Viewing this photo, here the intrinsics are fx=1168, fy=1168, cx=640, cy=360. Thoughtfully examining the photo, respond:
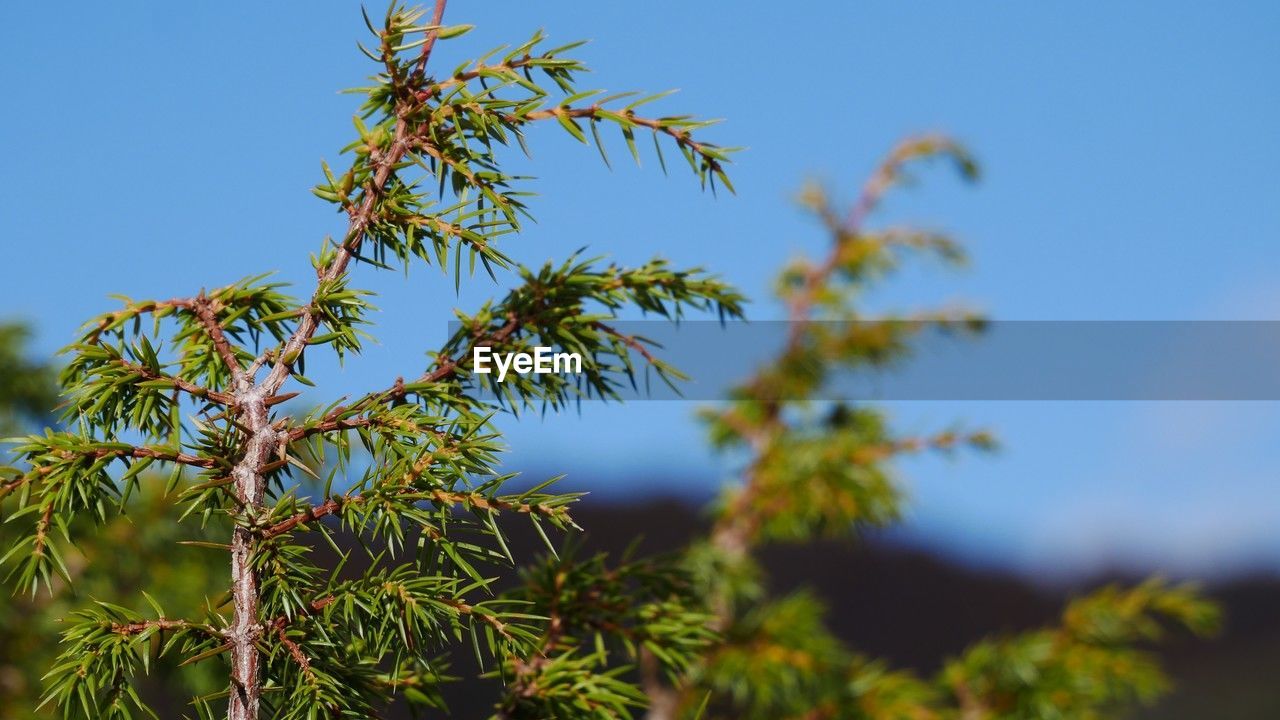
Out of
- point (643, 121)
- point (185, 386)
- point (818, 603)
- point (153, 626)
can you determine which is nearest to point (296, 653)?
point (153, 626)

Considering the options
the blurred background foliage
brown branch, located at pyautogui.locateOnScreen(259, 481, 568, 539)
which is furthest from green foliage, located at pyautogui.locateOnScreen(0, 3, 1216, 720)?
the blurred background foliage

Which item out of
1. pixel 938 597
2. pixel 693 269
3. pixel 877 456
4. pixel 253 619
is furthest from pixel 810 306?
pixel 938 597

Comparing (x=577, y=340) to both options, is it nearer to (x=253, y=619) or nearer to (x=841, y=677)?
(x=253, y=619)

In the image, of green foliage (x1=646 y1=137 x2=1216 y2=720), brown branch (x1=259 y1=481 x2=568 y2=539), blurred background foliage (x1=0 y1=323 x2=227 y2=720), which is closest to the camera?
brown branch (x1=259 y1=481 x2=568 y2=539)

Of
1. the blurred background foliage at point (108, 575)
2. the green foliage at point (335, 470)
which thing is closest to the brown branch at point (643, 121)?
the green foliage at point (335, 470)

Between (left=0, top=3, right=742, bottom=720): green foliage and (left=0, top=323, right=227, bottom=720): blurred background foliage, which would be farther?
Result: (left=0, top=323, right=227, bottom=720): blurred background foliage

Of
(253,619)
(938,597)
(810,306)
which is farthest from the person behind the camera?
(938,597)

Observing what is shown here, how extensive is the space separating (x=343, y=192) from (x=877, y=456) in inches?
64.0

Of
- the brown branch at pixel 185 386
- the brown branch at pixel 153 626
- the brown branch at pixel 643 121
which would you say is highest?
the brown branch at pixel 643 121

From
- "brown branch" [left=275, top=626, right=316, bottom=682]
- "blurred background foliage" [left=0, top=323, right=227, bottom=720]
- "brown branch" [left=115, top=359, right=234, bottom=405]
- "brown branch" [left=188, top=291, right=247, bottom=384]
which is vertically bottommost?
"blurred background foliage" [left=0, top=323, right=227, bottom=720]

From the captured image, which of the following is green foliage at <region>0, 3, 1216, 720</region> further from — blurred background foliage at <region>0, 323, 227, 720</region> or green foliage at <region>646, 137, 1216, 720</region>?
blurred background foliage at <region>0, 323, 227, 720</region>

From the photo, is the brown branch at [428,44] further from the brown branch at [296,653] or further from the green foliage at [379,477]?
the brown branch at [296,653]

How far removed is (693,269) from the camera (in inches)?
40.5

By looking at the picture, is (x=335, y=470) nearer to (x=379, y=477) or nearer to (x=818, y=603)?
(x=379, y=477)
